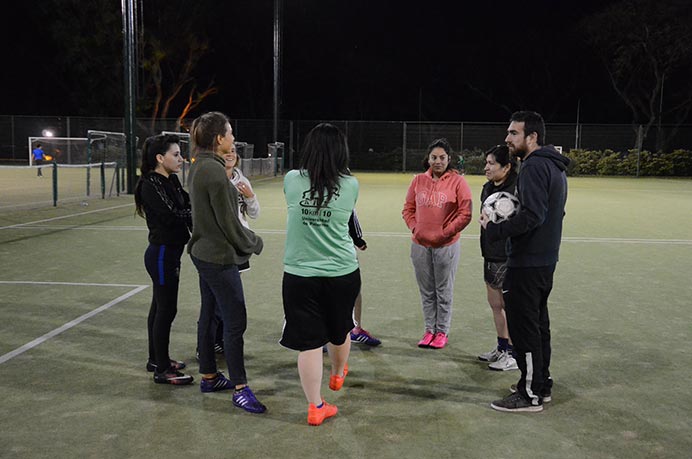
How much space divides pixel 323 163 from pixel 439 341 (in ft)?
8.29

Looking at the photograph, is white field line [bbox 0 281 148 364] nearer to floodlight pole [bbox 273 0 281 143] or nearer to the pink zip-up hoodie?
the pink zip-up hoodie

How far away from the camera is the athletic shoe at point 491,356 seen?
536cm

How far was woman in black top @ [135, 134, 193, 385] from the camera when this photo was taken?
182 inches

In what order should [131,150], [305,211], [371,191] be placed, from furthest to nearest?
[371,191], [131,150], [305,211]

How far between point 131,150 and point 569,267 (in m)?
13.6

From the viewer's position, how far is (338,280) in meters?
3.93

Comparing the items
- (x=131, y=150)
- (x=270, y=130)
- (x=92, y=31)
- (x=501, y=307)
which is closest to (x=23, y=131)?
(x=92, y=31)

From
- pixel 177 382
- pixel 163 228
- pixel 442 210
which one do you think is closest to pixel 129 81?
pixel 442 210

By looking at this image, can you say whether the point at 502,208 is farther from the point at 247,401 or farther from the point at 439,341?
the point at 247,401

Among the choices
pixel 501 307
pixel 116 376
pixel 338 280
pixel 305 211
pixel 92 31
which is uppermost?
pixel 92 31

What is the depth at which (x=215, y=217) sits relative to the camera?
4141 mm

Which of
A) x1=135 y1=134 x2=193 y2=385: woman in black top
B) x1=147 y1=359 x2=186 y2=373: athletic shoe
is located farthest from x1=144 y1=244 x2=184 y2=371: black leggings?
x1=147 y1=359 x2=186 y2=373: athletic shoe

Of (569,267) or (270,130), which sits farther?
(270,130)

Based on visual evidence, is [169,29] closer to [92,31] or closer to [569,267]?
[92,31]
